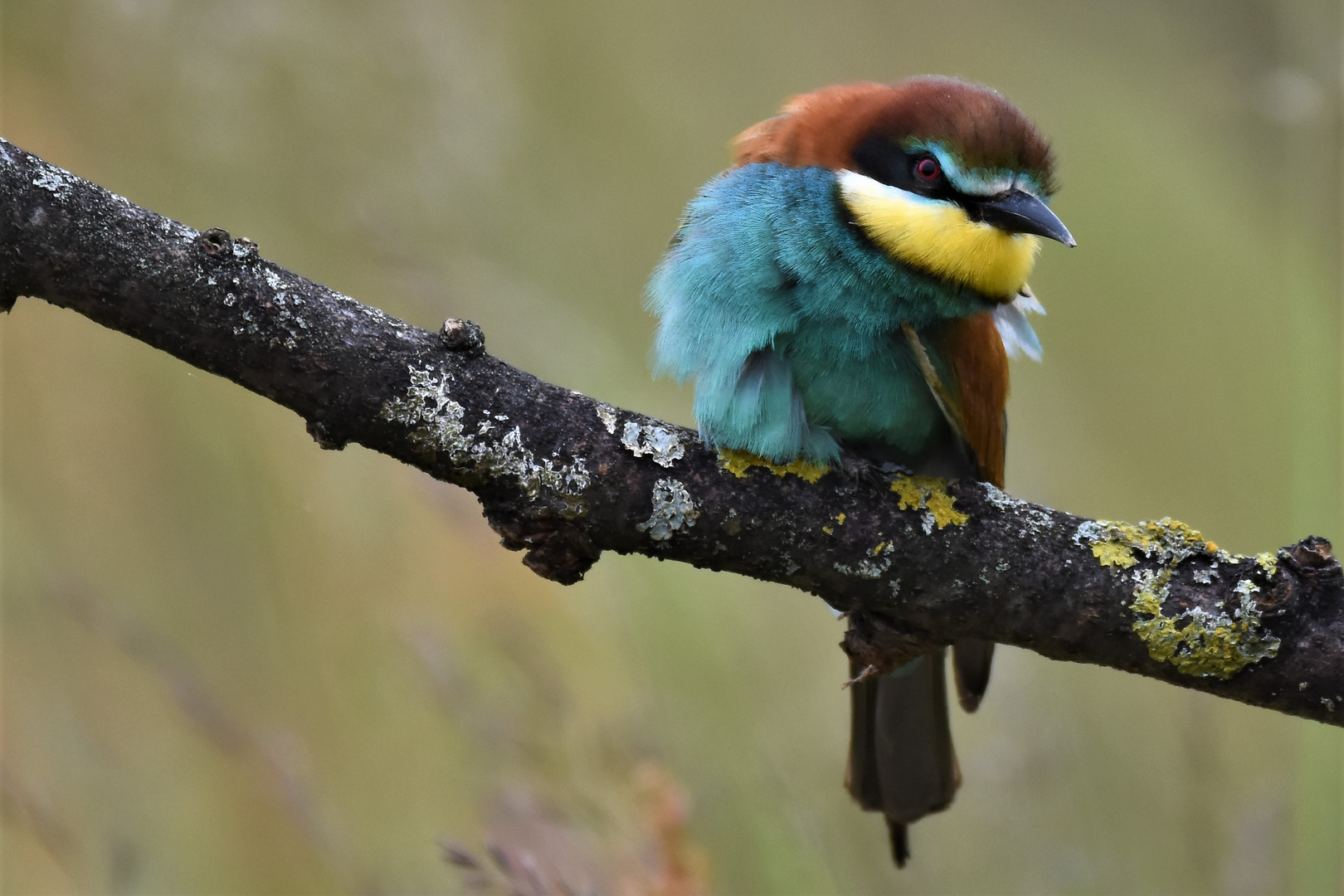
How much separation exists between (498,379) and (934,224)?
643 millimetres

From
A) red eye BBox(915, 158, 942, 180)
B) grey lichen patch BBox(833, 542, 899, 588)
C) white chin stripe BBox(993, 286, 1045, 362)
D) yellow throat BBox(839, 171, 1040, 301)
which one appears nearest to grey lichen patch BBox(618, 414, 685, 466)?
grey lichen patch BBox(833, 542, 899, 588)

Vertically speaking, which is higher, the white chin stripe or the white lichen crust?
the white chin stripe

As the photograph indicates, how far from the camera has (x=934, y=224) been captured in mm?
1493

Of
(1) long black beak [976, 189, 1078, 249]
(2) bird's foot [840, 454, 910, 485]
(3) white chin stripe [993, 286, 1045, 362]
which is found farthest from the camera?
(3) white chin stripe [993, 286, 1045, 362]

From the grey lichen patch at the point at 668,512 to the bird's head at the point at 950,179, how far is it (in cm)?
50

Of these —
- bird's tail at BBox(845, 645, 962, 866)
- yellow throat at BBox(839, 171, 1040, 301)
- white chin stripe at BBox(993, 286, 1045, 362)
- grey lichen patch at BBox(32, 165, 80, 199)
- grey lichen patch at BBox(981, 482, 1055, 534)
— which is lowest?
bird's tail at BBox(845, 645, 962, 866)

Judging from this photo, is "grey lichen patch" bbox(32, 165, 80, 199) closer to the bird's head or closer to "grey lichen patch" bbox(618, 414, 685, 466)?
"grey lichen patch" bbox(618, 414, 685, 466)

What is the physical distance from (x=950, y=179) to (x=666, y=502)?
2.12 feet

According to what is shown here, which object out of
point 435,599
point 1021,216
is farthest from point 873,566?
point 435,599

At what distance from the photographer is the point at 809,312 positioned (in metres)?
1.50

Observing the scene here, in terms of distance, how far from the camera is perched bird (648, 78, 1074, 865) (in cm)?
150

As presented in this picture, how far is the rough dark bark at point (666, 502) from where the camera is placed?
1053 millimetres

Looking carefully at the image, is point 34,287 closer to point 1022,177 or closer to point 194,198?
point 1022,177

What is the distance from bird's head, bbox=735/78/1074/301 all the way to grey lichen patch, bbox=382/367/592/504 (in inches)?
23.0
